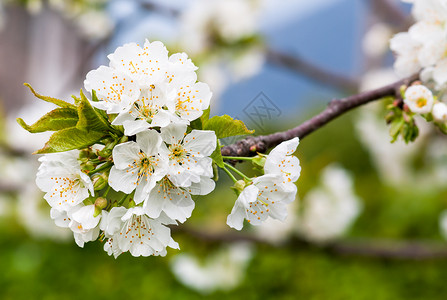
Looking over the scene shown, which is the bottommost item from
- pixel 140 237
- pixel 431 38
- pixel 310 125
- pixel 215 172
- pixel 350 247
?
pixel 140 237

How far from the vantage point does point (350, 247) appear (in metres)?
2.01

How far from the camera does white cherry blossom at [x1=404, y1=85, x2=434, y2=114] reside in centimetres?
70

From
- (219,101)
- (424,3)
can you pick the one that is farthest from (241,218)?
(219,101)

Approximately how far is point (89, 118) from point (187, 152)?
0.39ft

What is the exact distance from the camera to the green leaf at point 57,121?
0.53 meters

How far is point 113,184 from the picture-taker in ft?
1.71

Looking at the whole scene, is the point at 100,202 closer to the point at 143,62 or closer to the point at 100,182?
the point at 100,182

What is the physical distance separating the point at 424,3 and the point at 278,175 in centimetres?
48

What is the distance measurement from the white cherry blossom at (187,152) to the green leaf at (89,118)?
75mm

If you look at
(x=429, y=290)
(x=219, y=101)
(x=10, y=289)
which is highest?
(x=219, y=101)

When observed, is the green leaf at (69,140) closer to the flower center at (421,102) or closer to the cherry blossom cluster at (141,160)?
the cherry blossom cluster at (141,160)

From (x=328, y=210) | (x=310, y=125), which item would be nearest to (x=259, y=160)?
(x=310, y=125)

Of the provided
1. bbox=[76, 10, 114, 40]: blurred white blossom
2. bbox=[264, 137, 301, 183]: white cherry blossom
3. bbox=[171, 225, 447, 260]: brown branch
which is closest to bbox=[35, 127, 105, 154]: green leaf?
bbox=[264, 137, 301, 183]: white cherry blossom

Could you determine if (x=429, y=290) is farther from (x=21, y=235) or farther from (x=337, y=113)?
(x=21, y=235)
